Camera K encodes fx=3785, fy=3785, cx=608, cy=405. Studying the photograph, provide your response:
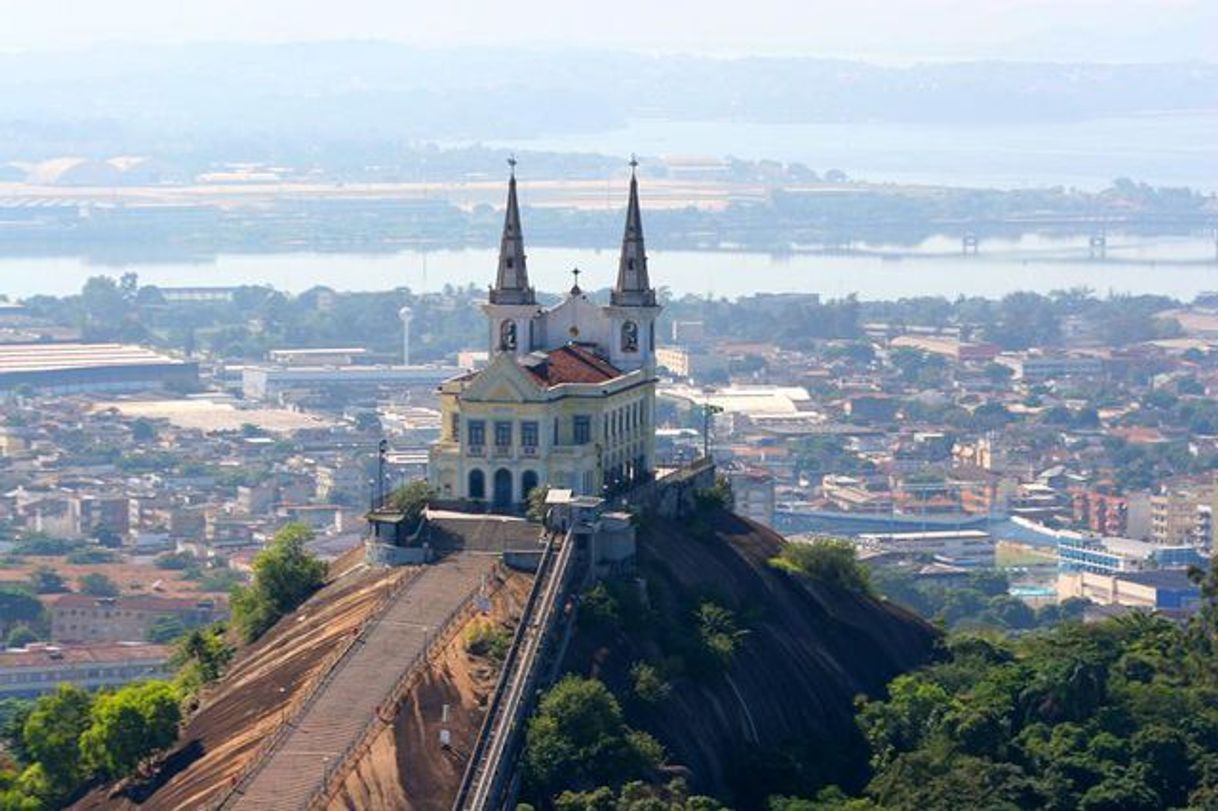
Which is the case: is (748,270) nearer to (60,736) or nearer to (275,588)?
(275,588)

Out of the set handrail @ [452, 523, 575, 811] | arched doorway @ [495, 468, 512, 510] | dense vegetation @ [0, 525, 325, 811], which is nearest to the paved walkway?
handrail @ [452, 523, 575, 811]

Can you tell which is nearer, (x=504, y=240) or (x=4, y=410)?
(x=504, y=240)

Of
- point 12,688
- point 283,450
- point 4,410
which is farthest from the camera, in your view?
point 4,410

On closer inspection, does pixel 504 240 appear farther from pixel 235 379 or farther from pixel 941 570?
pixel 235 379

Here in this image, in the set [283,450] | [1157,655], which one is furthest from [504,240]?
[283,450]

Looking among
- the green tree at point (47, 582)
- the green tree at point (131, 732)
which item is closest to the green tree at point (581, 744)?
the green tree at point (131, 732)

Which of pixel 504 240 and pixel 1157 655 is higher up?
pixel 504 240
